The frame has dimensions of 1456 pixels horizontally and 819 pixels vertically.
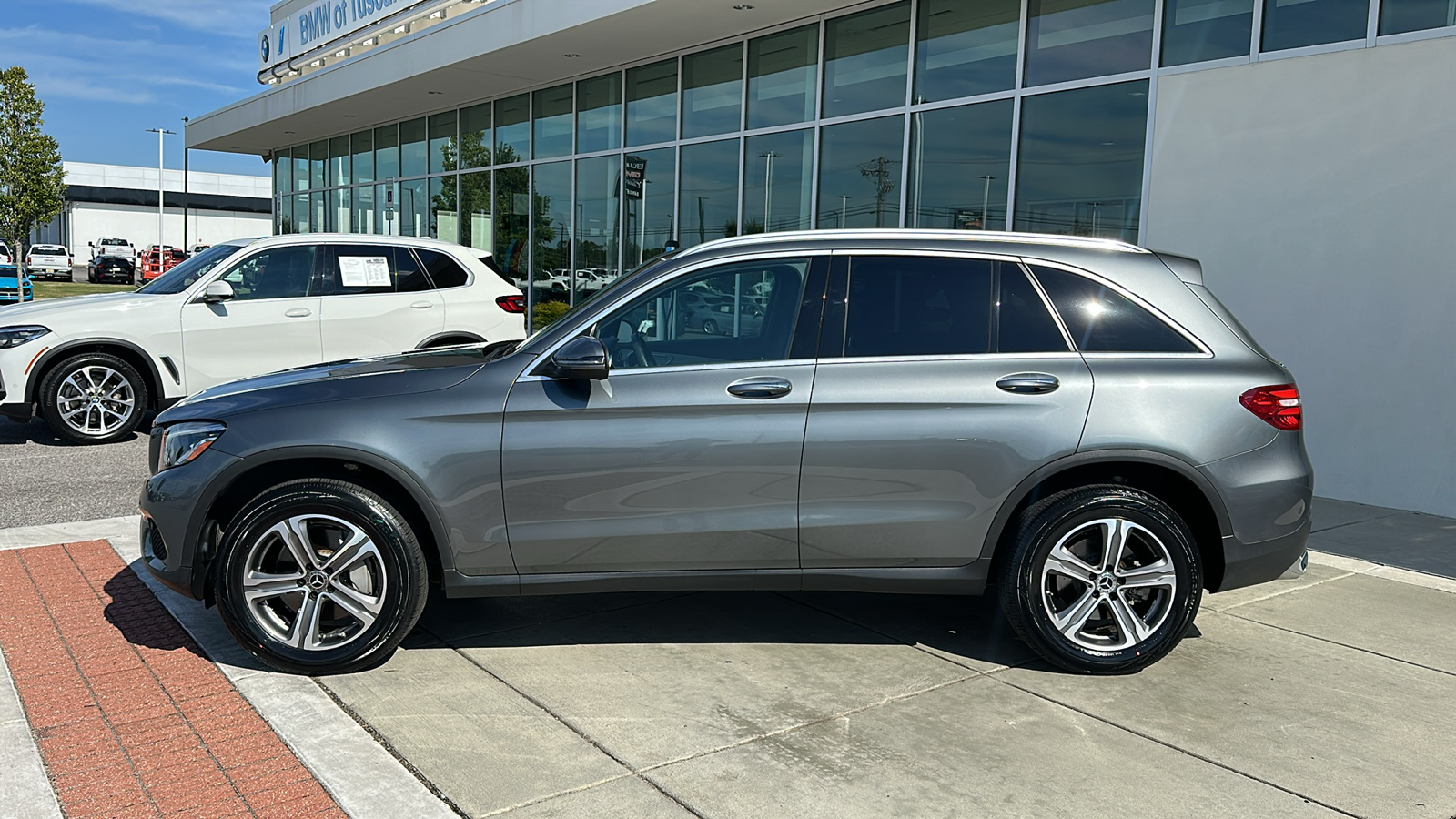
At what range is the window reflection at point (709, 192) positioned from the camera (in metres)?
13.1

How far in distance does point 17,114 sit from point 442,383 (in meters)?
51.1

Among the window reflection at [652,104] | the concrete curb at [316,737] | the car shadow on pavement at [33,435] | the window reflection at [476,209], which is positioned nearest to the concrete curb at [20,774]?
the concrete curb at [316,737]

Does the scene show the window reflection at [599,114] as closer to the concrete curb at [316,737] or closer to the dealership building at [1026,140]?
the dealership building at [1026,140]

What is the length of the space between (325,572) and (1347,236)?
704 cm

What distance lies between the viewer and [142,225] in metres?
81.1

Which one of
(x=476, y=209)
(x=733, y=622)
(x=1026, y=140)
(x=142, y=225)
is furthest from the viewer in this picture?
(x=142, y=225)

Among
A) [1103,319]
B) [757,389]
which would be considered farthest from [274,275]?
[1103,319]

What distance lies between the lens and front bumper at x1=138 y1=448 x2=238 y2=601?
13.6 ft

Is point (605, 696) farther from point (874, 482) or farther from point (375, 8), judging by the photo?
point (375, 8)

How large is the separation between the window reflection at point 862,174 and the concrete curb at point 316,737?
794 centimetres

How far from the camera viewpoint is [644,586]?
14.0 ft

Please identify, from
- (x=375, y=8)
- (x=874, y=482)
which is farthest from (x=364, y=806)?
(x=375, y=8)

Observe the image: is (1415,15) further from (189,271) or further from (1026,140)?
(189,271)

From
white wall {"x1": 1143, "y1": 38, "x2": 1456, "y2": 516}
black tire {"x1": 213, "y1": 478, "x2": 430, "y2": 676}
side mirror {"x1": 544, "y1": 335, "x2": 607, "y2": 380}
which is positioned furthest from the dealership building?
black tire {"x1": 213, "y1": 478, "x2": 430, "y2": 676}
